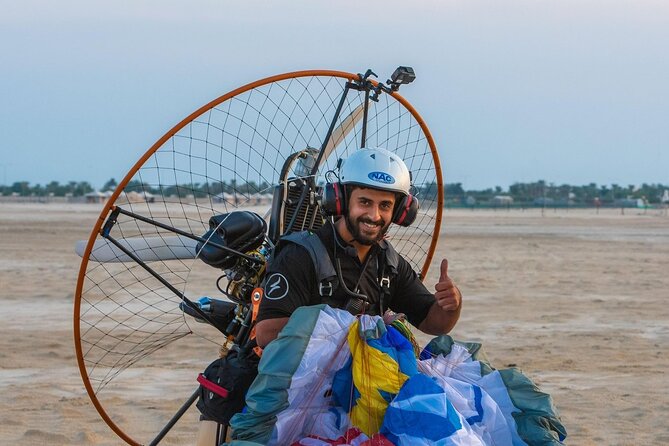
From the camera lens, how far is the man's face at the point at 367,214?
4.41 metres

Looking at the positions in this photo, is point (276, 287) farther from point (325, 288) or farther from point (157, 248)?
point (157, 248)

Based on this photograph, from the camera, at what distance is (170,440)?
6426 millimetres

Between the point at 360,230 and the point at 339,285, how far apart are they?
0.82 ft

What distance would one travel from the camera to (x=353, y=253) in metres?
4.46

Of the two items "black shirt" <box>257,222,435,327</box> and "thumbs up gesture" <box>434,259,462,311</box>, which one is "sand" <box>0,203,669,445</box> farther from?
"thumbs up gesture" <box>434,259,462,311</box>

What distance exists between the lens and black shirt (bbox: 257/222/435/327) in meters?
4.30

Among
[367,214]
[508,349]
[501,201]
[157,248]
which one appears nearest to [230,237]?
[157,248]

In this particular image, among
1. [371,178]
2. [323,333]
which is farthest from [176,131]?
[323,333]

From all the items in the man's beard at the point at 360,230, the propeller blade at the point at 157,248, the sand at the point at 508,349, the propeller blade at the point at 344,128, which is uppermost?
the propeller blade at the point at 344,128

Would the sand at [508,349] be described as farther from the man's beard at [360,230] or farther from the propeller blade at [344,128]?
the man's beard at [360,230]

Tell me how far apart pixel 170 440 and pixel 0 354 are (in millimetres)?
3301

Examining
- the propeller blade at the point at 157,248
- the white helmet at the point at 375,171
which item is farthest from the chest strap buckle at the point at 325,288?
the propeller blade at the point at 157,248

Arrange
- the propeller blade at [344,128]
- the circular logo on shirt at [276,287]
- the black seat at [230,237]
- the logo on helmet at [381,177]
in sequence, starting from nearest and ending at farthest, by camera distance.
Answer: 1. the circular logo on shirt at [276,287]
2. the logo on helmet at [381,177]
3. the black seat at [230,237]
4. the propeller blade at [344,128]

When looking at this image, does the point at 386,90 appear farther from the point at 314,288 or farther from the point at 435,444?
the point at 435,444
